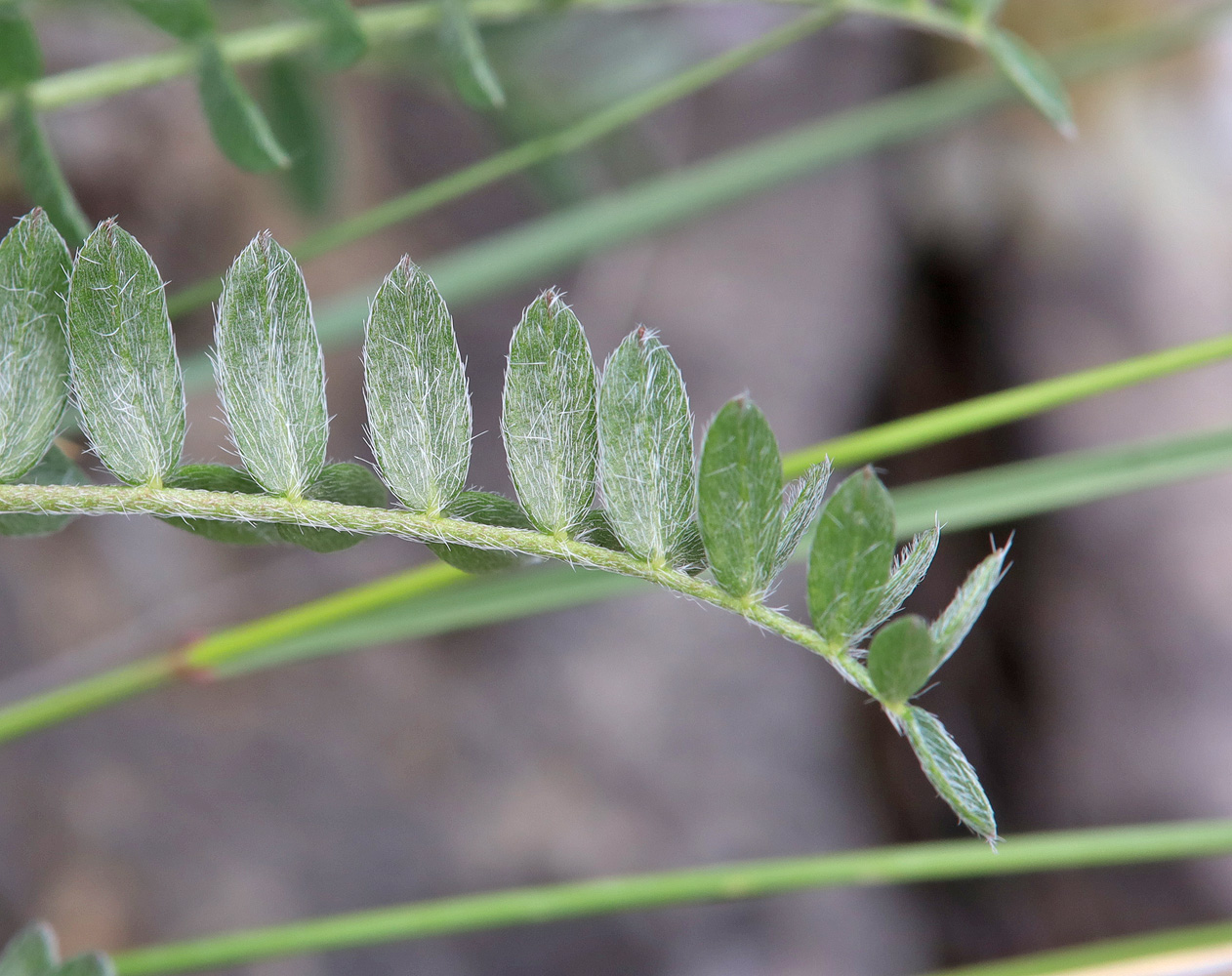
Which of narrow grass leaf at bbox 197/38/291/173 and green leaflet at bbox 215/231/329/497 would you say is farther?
narrow grass leaf at bbox 197/38/291/173

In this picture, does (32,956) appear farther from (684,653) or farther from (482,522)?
(684,653)

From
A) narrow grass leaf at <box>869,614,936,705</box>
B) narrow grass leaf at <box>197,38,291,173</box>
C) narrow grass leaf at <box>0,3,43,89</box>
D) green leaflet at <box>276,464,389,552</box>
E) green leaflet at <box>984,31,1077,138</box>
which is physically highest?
narrow grass leaf at <box>0,3,43,89</box>

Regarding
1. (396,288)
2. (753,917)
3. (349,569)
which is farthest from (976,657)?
(396,288)

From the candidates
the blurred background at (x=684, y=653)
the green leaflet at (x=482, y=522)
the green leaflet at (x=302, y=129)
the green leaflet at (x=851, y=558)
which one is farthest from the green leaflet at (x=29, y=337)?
the blurred background at (x=684, y=653)

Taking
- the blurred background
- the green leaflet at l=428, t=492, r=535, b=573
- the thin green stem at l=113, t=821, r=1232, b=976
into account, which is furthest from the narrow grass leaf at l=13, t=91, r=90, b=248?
the blurred background

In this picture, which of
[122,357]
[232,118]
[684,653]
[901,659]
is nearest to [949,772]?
[901,659]

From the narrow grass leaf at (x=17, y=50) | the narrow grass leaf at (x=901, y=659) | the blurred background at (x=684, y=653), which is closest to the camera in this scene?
the narrow grass leaf at (x=901, y=659)

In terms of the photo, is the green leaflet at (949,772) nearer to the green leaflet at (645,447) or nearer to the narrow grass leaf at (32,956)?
the green leaflet at (645,447)

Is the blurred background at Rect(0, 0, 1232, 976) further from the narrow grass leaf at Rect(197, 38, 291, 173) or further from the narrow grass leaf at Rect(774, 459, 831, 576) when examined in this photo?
the narrow grass leaf at Rect(774, 459, 831, 576)

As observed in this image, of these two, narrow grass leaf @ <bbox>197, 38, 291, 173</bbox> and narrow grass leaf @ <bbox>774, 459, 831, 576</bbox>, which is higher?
narrow grass leaf @ <bbox>197, 38, 291, 173</bbox>

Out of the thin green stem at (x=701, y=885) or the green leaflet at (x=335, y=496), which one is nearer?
the green leaflet at (x=335, y=496)
